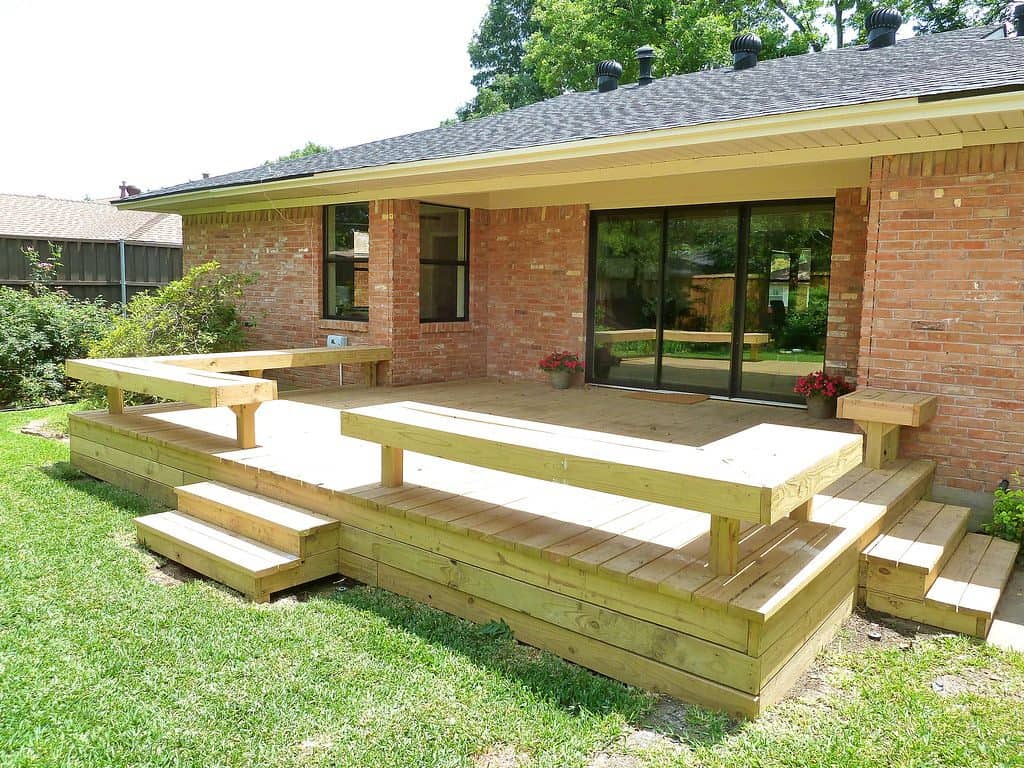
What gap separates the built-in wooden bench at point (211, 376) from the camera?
15.7 feet

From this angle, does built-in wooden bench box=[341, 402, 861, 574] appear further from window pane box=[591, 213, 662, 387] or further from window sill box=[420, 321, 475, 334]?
window sill box=[420, 321, 475, 334]

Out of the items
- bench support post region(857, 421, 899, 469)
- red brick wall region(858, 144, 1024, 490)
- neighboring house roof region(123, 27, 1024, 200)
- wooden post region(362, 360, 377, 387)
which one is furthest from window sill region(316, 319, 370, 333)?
bench support post region(857, 421, 899, 469)

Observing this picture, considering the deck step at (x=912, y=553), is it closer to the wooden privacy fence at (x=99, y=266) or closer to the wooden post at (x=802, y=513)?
the wooden post at (x=802, y=513)

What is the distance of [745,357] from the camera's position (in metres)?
7.42

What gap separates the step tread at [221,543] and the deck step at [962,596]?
2.95m

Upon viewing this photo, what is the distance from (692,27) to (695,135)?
16.0 meters

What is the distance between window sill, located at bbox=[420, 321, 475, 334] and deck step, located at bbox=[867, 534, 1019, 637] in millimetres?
5748

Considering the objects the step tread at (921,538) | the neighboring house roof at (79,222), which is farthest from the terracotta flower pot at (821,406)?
the neighboring house roof at (79,222)

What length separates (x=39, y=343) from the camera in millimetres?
9883

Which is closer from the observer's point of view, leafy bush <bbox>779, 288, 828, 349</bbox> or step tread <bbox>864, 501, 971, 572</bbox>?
step tread <bbox>864, 501, 971, 572</bbox>

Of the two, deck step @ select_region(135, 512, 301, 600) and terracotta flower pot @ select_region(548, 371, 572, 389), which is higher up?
terracotta flower pot @ select_region(548, 371, 572, 389)

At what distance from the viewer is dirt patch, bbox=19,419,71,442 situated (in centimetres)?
760

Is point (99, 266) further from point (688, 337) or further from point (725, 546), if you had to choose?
point (725, 546)

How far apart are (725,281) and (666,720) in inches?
214
